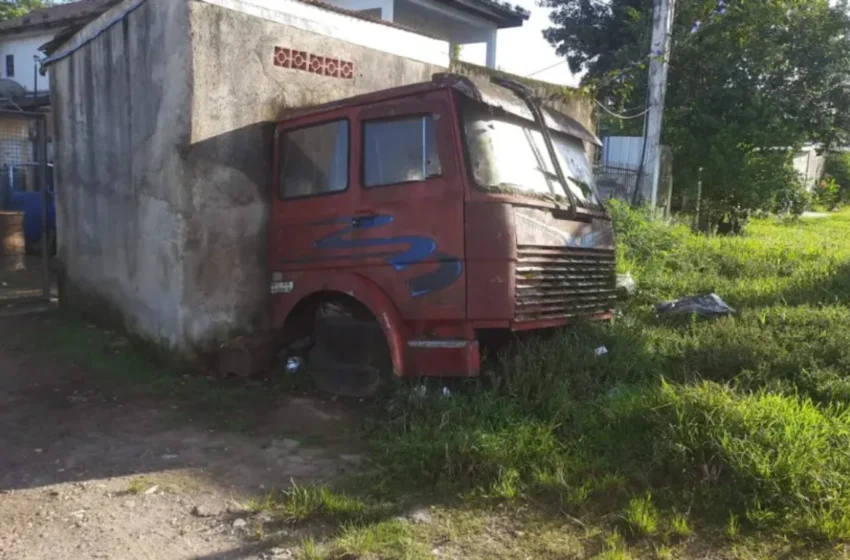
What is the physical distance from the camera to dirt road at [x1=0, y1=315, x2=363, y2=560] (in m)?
3.40

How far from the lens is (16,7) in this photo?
29.9m

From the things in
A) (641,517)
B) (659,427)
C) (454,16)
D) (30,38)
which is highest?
(30,38)

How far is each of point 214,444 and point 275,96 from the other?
9.69ft

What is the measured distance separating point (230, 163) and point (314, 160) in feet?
2.52

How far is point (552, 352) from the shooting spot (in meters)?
4.95

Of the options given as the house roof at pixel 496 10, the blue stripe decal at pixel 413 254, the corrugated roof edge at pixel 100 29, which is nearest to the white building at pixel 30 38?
the house roof at pixel 496 10

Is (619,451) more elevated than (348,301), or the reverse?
(348,301)

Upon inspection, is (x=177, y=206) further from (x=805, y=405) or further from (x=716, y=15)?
(x=716, y=15)

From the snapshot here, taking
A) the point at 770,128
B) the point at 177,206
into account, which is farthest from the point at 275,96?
the point at 770,128

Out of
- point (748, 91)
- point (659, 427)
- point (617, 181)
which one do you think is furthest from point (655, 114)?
point (659, 427)

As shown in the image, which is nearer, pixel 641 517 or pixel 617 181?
pixel 641 517

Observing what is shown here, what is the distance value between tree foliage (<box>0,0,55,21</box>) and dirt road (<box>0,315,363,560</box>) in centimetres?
2664

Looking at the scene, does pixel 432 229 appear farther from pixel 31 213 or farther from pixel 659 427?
pixel 31 213

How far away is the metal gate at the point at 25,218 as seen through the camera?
8286 mm
